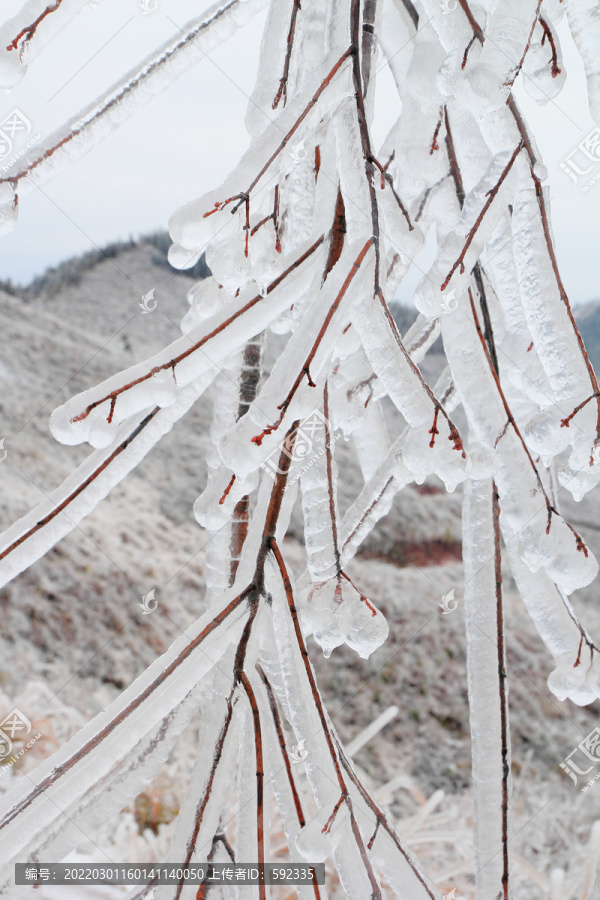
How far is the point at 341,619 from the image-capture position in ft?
0.92

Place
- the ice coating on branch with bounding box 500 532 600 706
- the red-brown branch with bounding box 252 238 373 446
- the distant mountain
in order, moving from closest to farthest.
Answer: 1. the red-brown branch with bounding box 252 238 373 446
2. the ice coating on branch with bounding box 500 532 600 706
3. the distant mountain

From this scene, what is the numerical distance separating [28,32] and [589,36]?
258mm

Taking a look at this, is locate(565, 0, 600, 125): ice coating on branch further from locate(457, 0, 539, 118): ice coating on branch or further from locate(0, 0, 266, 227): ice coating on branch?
locate(0, 0, 266, 227): ice coating on branch

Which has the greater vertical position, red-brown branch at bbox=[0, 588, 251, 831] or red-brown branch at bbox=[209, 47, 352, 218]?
red-brown branch at bbox=[209, 47, 352, 218]

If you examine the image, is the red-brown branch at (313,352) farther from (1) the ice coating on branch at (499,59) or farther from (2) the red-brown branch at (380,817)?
(2) the red-brown branch at (380,817)

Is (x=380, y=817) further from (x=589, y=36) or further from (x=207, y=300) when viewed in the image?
(x=589, y=36)

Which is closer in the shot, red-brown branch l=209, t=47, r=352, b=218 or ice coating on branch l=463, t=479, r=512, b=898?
red-brown branch l=209, t=47, r=352, b=218

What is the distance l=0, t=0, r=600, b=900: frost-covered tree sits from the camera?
0.27 metres

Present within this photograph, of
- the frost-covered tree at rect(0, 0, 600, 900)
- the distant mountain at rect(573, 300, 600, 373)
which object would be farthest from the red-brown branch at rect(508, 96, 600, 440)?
the distant mountain at rect(573, 300, 600, 373)

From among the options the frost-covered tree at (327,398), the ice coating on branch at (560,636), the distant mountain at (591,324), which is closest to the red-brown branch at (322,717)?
the frost-covered tree at (327,398)

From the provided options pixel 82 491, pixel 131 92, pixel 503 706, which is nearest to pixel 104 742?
pixel 82 491

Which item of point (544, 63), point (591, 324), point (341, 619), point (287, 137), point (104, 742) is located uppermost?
point (591, 324)

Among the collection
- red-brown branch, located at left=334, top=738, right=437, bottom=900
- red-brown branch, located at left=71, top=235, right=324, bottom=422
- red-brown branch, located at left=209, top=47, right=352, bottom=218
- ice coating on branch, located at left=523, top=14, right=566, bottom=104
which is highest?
ice coating on branch, located at left=523, top=14, right=566, bottom=104

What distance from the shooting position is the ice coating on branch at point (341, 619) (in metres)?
0.28
